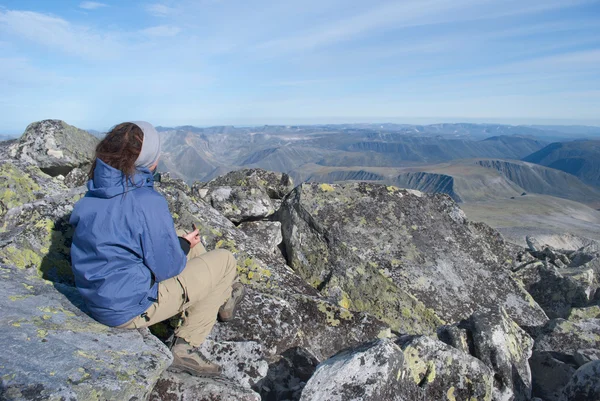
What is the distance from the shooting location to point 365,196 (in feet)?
41.0

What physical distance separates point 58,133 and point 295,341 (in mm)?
11305

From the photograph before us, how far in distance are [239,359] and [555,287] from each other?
36.6ft

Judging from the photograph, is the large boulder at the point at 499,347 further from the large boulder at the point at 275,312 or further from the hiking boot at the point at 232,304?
the hiking boot at the point at 232,304

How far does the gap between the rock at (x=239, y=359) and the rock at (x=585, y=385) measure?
5078mm

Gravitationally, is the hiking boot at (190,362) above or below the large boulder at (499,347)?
above

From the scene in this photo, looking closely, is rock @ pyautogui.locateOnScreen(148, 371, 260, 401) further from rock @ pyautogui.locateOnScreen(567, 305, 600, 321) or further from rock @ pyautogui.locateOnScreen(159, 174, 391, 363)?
rock @ pyautogui.locateOnScreen(567, 305, 600, 321)

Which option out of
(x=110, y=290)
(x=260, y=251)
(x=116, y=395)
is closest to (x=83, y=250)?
(x=110, y=290)

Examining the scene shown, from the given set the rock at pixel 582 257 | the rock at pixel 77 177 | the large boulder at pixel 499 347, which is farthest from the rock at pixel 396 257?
the rock at pixel 77 177

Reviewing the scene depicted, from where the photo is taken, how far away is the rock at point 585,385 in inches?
242

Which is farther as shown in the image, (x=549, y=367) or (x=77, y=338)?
(x=549, y=367)

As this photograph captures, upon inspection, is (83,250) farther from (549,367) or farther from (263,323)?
(549,367)

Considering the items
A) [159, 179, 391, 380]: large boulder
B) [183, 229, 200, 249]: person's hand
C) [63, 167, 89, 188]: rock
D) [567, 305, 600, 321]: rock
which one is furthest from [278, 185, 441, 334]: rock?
[63, 167, 89, 188]: rock

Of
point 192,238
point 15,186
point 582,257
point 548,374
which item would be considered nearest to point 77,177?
point 15,186

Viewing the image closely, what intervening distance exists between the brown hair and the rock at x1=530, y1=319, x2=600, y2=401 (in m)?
8.04
